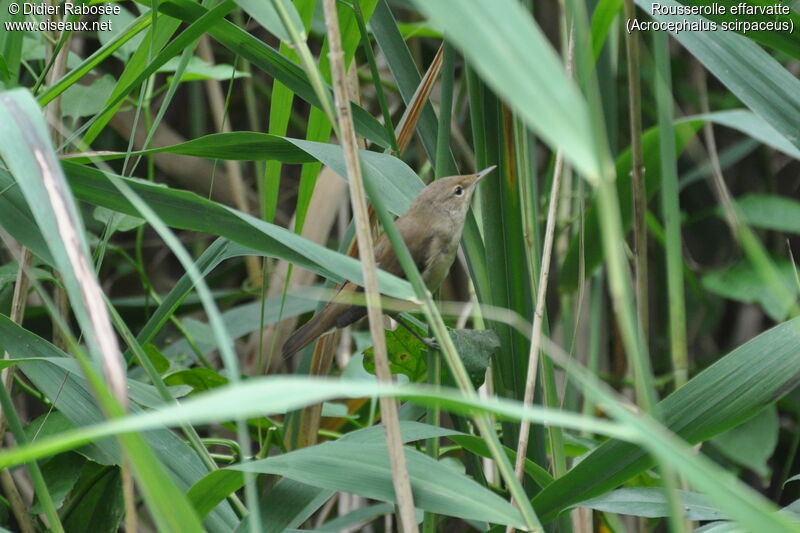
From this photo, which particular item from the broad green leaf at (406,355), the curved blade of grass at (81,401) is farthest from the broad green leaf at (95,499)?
the broad green leaf at (406,355)

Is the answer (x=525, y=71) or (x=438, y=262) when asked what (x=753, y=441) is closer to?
(x=438, y=262)

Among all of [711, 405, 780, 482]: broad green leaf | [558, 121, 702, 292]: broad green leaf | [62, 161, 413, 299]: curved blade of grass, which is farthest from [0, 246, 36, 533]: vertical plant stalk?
[711, 405, 780, 482]: broad green leaf

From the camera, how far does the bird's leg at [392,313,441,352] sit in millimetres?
1448

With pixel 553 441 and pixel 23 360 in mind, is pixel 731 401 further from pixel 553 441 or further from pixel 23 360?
pixel 23 360

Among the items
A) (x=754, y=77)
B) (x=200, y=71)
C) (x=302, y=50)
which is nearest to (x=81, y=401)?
(x=302, y=50)

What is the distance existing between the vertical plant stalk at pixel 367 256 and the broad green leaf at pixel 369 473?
89 mm

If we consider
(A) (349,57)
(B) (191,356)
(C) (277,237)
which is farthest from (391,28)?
(B) (191,356)

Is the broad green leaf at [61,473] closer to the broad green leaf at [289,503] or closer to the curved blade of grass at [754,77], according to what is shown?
the broad green leaf at [289,503]

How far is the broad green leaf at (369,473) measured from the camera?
44.4 inches

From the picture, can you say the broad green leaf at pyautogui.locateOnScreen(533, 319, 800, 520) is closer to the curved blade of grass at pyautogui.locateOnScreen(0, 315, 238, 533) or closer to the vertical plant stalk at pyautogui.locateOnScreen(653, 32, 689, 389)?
the vertical plant stalk at pyautogui.locateOnScreen(653, 32, 689, 389)

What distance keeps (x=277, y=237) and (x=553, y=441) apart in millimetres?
600

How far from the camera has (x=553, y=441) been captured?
4.69ft

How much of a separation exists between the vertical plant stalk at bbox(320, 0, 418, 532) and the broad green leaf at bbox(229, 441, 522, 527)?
89 millimetres

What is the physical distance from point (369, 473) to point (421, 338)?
414mm
